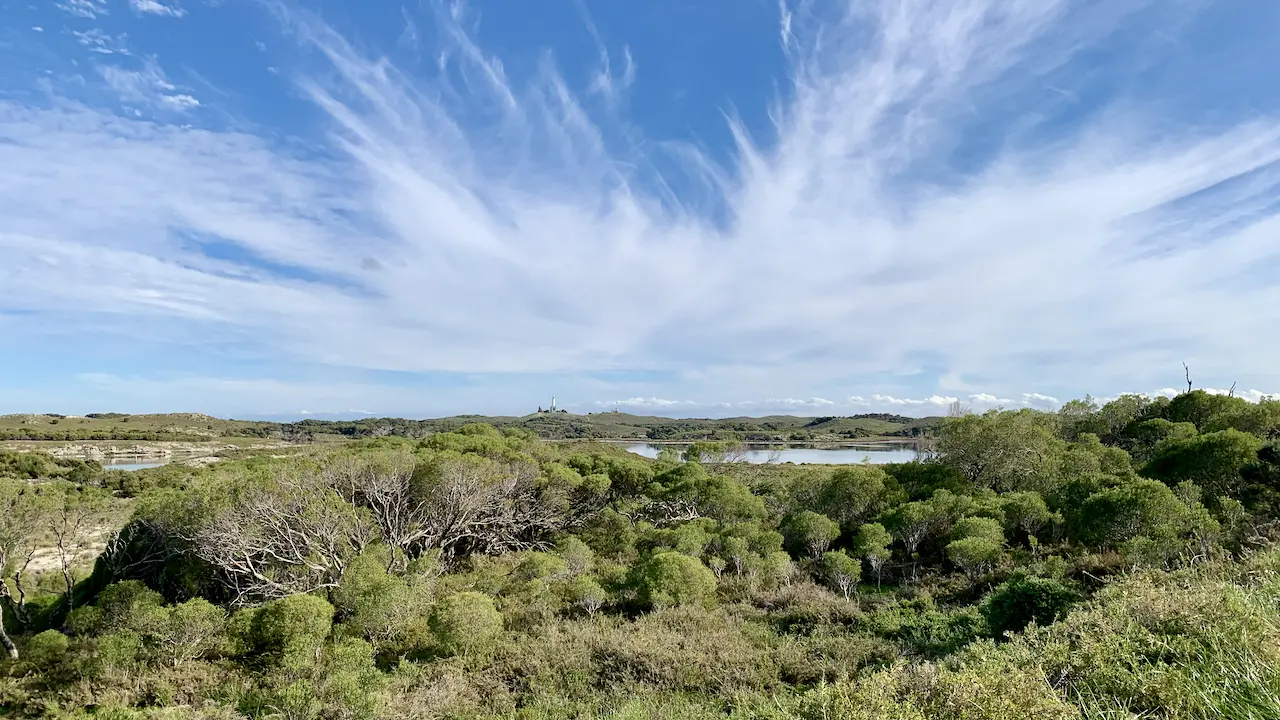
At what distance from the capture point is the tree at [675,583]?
54.5 feet

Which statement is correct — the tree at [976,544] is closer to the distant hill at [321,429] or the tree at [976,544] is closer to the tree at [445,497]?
the tree at [445,497]

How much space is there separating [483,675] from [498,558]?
1182 centimetres

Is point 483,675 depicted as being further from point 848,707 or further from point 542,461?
point 542,461

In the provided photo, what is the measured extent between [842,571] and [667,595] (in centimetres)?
582

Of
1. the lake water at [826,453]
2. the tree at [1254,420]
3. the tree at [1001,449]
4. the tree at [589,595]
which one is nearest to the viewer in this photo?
the tree at [589,595]

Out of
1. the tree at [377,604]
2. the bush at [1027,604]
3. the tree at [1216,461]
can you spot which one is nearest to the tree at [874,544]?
the bush at [1027,604]

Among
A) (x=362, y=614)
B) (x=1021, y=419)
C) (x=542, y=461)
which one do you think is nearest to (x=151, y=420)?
(x=542, y=461)

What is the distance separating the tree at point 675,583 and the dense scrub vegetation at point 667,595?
91 millimetres

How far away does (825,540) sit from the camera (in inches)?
826

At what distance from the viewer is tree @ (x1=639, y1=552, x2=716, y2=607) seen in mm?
16609

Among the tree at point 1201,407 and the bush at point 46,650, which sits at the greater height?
the tree at point 1201,407

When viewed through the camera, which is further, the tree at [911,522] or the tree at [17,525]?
the tree at [911,522]

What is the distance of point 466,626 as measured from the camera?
13609 millimetres

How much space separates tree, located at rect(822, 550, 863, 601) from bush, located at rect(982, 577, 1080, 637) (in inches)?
181
